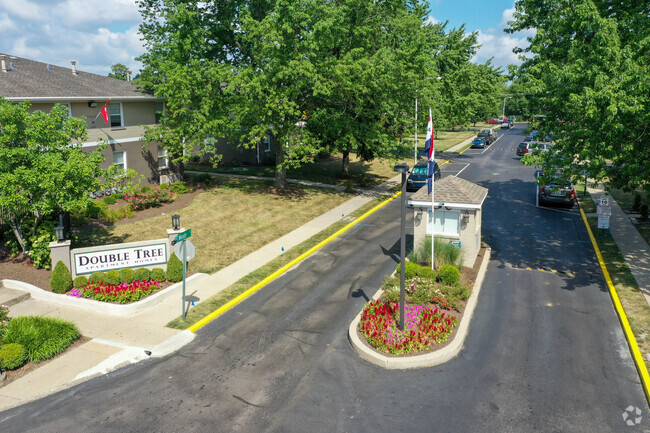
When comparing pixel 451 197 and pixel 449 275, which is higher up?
pixel 451 197

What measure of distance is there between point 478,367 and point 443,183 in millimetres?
9690

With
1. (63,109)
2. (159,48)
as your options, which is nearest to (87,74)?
(159,48)

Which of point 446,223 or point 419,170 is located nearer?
point 446,223

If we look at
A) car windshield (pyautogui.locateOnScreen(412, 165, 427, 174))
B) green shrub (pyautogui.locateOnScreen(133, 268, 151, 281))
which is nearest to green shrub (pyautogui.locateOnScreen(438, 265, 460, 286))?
green shrub (pyautogui.locateOnScreen(133, 268, 151, 281))

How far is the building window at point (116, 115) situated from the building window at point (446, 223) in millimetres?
21699

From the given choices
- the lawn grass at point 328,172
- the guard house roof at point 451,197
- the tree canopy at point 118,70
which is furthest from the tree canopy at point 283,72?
the tree canopy at point 118,70

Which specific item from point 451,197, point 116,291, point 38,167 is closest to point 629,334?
point 451,197

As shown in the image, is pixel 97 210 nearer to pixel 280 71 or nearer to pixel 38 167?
pixel 38 167

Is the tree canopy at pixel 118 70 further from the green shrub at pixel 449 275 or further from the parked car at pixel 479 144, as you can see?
the green shrub at pixel 449 275

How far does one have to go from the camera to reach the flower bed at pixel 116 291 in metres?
16.4

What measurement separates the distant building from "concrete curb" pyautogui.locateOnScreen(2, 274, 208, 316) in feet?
36.8

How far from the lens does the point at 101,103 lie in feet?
96.9

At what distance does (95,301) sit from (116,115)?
18.1m

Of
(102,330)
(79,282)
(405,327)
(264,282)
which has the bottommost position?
(102,330)
